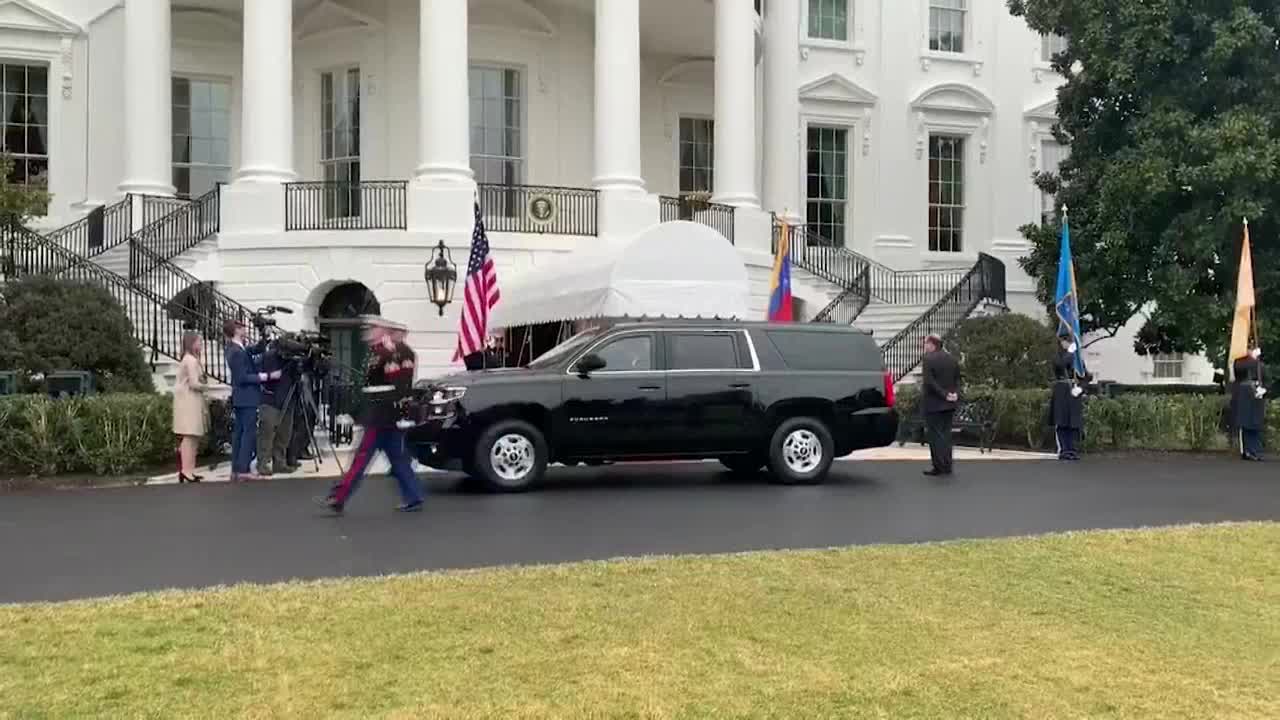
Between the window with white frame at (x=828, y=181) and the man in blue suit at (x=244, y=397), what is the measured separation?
19406 mm

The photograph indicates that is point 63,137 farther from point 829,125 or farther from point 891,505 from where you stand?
point 891,505

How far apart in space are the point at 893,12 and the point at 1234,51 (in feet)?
42.5

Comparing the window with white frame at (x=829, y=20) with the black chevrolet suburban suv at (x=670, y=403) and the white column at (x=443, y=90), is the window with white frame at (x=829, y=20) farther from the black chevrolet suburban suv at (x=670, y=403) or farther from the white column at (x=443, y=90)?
the black chevrolet suburban suv at (x=670, y=403)

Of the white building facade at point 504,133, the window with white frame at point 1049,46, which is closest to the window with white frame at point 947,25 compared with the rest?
the white building facade at point 504,133

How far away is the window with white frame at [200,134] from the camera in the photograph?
26547 mm

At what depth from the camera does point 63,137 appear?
26266 millimetres

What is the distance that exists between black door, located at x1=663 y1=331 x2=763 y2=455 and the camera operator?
4.59 m

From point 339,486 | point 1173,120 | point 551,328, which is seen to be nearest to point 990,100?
point 1173,120

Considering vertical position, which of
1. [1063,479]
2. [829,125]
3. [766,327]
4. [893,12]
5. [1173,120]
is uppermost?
[893,12]

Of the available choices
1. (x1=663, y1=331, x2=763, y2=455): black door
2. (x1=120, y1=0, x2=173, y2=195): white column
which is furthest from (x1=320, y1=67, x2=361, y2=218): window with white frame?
(x1=663, y1=331, x2=763, y2=455): black door

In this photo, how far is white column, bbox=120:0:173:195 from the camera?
23828 millimetres

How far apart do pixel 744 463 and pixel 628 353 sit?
228 centimetres

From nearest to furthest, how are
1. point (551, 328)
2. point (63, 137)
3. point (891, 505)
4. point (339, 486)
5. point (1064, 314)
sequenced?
point (339, 486) < point (891, 505) < point (1064, 314) < point (551, 328) < point (63, 137)

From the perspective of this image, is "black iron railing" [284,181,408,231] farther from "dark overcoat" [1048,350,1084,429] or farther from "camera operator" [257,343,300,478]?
"dark overcoat" [1048,350,1084,429]
